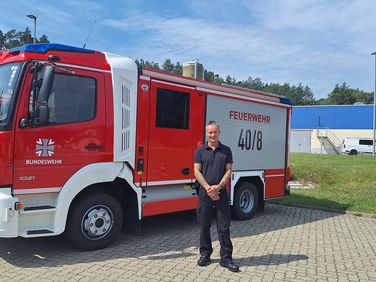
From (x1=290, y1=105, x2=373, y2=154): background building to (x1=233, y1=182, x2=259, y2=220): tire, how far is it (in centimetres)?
5273

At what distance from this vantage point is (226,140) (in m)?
8.87

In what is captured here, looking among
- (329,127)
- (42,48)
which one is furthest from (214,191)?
(329,127)

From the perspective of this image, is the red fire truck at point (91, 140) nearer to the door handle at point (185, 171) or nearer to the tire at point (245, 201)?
the door handle at point (185, 171)

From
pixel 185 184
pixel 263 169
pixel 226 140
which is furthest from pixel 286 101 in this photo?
pixel 185 184

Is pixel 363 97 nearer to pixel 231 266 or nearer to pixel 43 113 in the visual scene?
pixel 231 266

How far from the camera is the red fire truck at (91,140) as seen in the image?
572cm

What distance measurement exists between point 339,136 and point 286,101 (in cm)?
5430

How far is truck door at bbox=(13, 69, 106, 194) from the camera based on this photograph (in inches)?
227

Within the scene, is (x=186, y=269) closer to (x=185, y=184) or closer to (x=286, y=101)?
(x=185, y=184)

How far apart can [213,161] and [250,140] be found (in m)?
3.82

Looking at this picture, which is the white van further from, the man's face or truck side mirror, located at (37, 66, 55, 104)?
truck side mirror, located at (37, 66, 55, 104)

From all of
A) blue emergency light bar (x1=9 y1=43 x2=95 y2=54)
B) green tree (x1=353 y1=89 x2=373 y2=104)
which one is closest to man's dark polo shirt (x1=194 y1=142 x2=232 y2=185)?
blue emergency light bar (x1=9 y1=43 x2=95 y2=54)

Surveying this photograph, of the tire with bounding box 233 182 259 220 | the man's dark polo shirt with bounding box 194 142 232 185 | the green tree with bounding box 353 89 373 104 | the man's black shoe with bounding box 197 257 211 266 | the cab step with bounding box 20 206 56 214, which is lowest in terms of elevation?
the man's black shoe with bounding box 197 257 211 266

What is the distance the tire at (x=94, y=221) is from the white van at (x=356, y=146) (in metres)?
52.9
